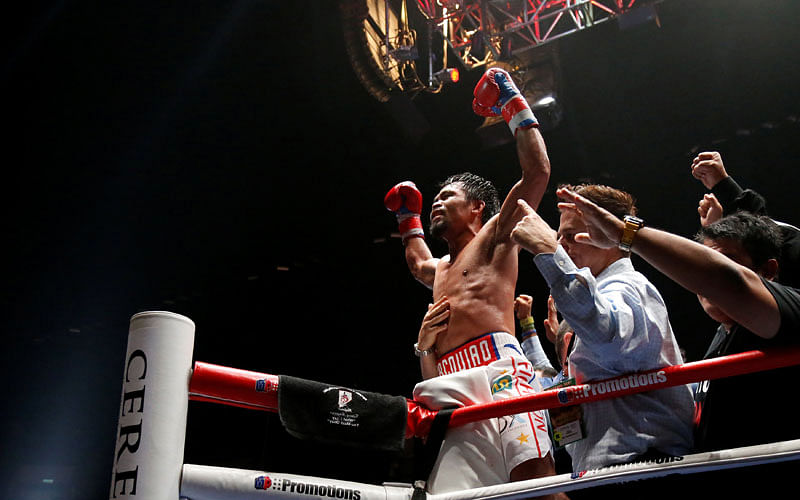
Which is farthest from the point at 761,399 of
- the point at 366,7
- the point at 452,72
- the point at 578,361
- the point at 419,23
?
the point at 419,23

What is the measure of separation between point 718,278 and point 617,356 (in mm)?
244

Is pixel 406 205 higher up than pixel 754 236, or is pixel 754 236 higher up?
pixel 406 205

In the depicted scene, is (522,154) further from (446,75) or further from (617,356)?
(446,75)

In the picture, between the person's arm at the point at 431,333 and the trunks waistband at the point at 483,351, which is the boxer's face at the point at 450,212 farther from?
the trunks waistband at the point at 483,351

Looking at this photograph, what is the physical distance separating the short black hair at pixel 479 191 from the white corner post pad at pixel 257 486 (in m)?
1.47

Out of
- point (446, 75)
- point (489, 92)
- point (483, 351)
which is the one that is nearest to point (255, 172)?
point (446, 75)

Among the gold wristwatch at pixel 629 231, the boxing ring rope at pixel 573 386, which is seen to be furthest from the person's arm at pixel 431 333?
the gold wristwatch at pixel 629 231

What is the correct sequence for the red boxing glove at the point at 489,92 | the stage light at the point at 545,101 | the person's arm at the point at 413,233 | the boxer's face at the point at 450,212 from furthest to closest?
the stage light at the point at 545,101, the person's arm at the point at 413,233, the boxer's face at the point at 450,212, the red boxing glove at the point at 489,92

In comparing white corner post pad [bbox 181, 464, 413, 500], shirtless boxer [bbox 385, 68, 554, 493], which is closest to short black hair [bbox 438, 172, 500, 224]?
shirtless boxer [bbox 385, 68, 554, 493]

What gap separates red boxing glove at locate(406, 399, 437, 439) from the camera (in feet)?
4.73

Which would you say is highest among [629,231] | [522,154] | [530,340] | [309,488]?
[522,154]

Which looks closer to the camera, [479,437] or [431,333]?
[479,437]

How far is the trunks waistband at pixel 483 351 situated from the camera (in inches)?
72.6

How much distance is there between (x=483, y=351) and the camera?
1.86 metres
